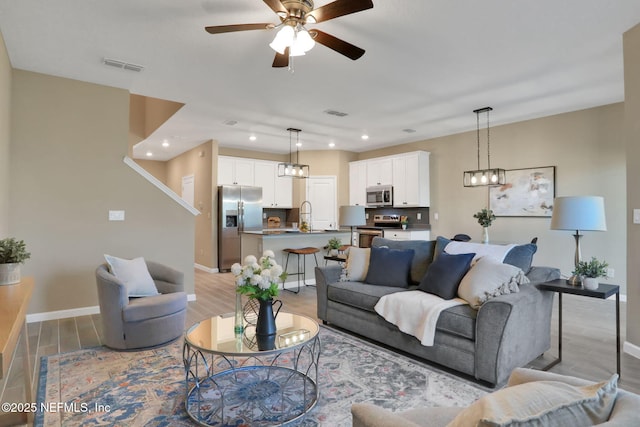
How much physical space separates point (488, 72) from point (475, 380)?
318 cm

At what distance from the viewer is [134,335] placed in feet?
10.4

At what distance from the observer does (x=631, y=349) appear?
3121 mm

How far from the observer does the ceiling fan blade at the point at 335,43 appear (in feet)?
8.32

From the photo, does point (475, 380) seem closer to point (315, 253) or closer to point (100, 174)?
point (315, 253)

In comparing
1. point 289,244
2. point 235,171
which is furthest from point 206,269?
point 289,244

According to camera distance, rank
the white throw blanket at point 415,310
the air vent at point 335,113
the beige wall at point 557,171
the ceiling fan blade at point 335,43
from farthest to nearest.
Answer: the air vent at point 335,113, the beige wall at point 557,171, the white throw blanket at point 415,310, the ceiling fan blade at point 335,43

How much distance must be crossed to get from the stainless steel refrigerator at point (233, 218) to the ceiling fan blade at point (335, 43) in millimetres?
5280

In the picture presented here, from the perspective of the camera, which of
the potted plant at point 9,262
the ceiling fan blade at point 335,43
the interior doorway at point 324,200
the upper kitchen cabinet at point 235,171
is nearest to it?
the potted plant at point 9,262

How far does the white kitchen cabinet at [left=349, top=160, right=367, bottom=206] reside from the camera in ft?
27.1

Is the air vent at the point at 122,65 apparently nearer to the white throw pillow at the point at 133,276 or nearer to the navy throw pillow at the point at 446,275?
the white throw pillow at the point at 133,276

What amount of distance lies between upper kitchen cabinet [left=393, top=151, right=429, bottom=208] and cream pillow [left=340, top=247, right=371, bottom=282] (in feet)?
11.5

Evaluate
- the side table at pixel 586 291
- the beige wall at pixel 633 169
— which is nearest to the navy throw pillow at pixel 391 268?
the side table at pixel 586 291

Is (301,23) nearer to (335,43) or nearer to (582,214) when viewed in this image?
(335,43)

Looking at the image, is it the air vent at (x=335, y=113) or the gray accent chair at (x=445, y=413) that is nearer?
the gray accent chair at (x=445, y=413)
